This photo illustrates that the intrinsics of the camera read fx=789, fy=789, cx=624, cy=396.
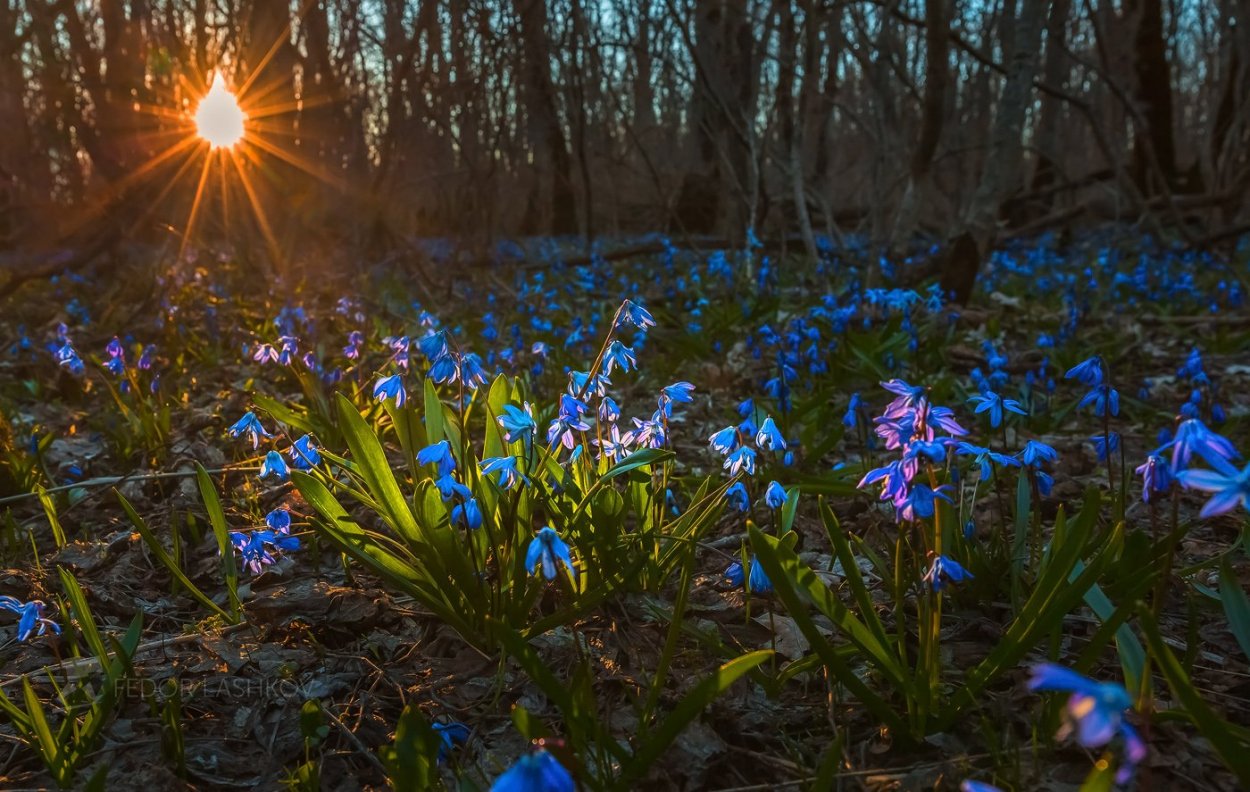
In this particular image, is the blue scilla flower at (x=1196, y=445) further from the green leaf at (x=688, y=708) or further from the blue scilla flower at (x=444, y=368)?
the blue scilla flower at (x=444, y=368)

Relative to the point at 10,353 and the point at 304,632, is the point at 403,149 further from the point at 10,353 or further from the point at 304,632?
the point at 304,632

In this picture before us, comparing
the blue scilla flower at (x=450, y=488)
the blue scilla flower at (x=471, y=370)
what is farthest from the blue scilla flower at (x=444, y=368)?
the blue scilla flower at (x=450, y=488)

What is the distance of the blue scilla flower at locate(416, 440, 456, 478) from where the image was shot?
5.28ft

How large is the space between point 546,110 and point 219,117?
581 centimetres

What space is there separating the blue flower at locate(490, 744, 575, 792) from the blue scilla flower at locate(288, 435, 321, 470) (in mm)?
1439

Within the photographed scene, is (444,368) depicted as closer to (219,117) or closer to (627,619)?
(627,619)

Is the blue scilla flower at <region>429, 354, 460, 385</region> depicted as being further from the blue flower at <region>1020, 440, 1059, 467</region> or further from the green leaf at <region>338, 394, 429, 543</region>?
the blue flower at <region>1020, 440, 1059, 467</region>

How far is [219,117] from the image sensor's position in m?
10.7

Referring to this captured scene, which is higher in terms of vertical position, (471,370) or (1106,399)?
(471,370)

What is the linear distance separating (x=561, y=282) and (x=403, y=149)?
282cm

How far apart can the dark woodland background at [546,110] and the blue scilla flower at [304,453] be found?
15.4ft

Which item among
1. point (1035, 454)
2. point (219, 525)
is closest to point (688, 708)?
point (1035, 454)

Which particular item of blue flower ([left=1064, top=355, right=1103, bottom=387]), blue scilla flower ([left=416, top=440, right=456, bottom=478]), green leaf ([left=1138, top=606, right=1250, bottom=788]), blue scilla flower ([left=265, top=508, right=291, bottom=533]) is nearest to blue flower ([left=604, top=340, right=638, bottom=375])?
blue scilla flower ([left=416, top=440, right=456, bottom=478])

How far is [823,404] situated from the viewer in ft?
12.0
